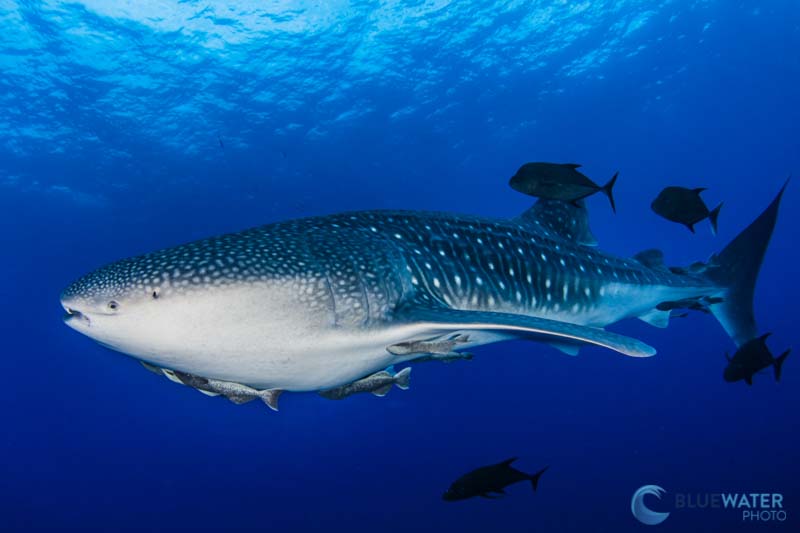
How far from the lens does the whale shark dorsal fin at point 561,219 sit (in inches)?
255

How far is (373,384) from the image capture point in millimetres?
4359

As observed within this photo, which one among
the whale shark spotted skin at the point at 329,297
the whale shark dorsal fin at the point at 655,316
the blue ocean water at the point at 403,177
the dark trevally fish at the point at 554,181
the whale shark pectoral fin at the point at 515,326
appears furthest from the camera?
the blue ocean water at the point at 403,177

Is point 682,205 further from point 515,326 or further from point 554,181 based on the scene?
point 515,326

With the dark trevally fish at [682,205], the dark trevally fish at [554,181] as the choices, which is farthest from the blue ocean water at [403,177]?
the dark trevally fish at [682,205]

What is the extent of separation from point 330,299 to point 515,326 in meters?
1.35

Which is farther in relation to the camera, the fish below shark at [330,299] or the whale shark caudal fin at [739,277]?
the whale shark caudal fin at [739,277]

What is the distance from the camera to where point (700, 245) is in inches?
2223

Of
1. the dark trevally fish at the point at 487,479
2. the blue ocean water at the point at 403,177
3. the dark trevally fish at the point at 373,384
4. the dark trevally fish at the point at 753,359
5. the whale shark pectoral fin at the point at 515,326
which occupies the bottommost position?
the dark trevally fish at the point at 487,479

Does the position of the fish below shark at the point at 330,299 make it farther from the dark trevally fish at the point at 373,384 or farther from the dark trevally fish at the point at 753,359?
the dark trevally fish at the point at 753,359

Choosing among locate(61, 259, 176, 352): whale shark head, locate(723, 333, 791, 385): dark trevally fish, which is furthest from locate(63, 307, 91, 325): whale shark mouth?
locate(723, 333, 791, 385): dark trevally fish

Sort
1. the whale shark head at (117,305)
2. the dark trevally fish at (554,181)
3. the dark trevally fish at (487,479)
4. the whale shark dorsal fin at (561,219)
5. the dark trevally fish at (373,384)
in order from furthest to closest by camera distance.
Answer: the whale shark dorsal fin at (561,219), the dark trevally fish at (554,181), the dark trevally fish at (487,479), the dark trevally fish at (373,384), the whale shark head at (117,305)

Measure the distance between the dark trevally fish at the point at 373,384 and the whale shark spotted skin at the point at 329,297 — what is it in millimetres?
139

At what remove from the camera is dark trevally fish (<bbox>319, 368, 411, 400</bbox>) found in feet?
14.2

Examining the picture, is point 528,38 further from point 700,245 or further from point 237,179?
point 700,245
